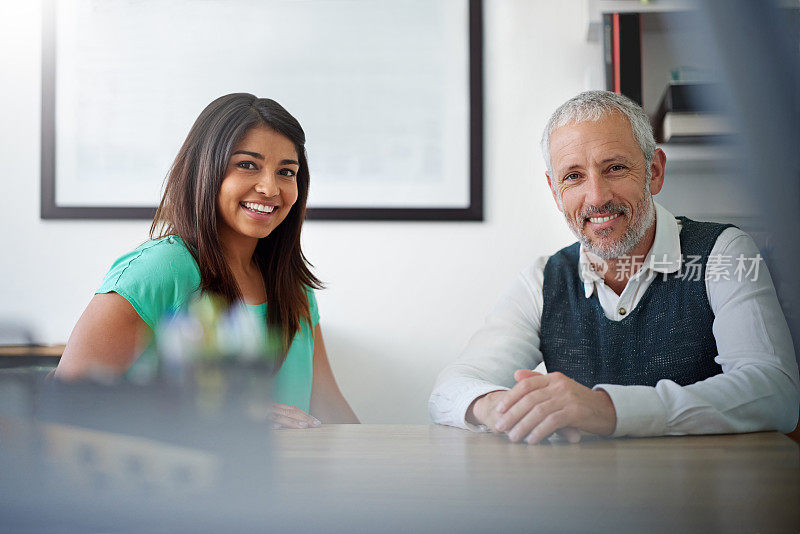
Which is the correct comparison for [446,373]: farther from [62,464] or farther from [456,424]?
[62,464]

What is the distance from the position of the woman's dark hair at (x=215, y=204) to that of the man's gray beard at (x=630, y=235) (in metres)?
0.27

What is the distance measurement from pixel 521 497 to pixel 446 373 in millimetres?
394

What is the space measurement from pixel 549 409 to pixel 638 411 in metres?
0.05

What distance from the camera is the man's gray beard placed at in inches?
24.0

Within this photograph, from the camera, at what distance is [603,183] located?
0.60 m

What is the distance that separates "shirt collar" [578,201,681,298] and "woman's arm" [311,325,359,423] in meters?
0.28

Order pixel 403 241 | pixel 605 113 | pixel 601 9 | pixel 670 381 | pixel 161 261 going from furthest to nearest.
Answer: pixel 403 241, pixel 601 9, pixel 605 113, pixel 161 261, pixel 670 381

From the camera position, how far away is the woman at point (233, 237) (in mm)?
460

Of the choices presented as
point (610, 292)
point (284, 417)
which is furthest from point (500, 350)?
point (284, 417)

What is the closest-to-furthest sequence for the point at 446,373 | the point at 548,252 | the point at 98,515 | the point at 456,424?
the point at 98,515, the point at 456,424, the point at 446,373, the point at 548,252

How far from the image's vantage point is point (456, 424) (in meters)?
0.41

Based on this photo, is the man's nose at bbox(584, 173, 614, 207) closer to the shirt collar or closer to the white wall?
the shirt collar

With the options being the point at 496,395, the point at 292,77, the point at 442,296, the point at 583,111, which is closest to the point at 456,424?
the point at 496,395

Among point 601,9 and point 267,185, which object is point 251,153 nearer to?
point 267,185
